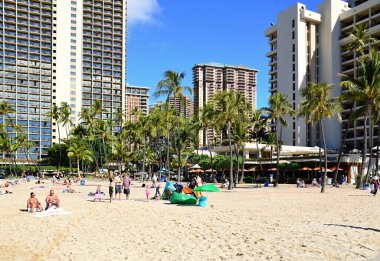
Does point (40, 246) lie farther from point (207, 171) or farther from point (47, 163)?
point (47, 163)

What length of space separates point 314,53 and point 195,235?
8725 centimetres

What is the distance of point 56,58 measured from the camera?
405ft

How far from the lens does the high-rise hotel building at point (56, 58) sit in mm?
116625

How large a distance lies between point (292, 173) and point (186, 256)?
5121 centimetres

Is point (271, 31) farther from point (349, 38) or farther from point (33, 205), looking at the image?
point (33, 205)

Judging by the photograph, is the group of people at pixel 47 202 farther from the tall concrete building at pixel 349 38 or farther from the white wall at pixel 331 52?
the white wall at pixel 331 52

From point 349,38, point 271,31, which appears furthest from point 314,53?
point 271,31

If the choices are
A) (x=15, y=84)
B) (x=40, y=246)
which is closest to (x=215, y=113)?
(x=40, y=246)

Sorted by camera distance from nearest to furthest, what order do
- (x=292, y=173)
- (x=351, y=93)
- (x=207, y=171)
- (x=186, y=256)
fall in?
(x=186, y=256), (x=351, y=93), (x=292, y=173), (x=207, y=171)

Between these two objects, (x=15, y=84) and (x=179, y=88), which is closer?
(x=179, y=88)

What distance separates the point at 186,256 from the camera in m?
10.8

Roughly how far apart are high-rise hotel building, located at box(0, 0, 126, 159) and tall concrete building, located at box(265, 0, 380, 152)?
55.6 metres

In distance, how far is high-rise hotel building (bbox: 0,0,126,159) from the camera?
4592 inches

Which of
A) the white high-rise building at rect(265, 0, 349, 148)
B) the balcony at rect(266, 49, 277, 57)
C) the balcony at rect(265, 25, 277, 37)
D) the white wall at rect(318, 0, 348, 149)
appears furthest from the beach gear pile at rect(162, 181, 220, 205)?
the balcony at rect(265, 25, 277, 37)
